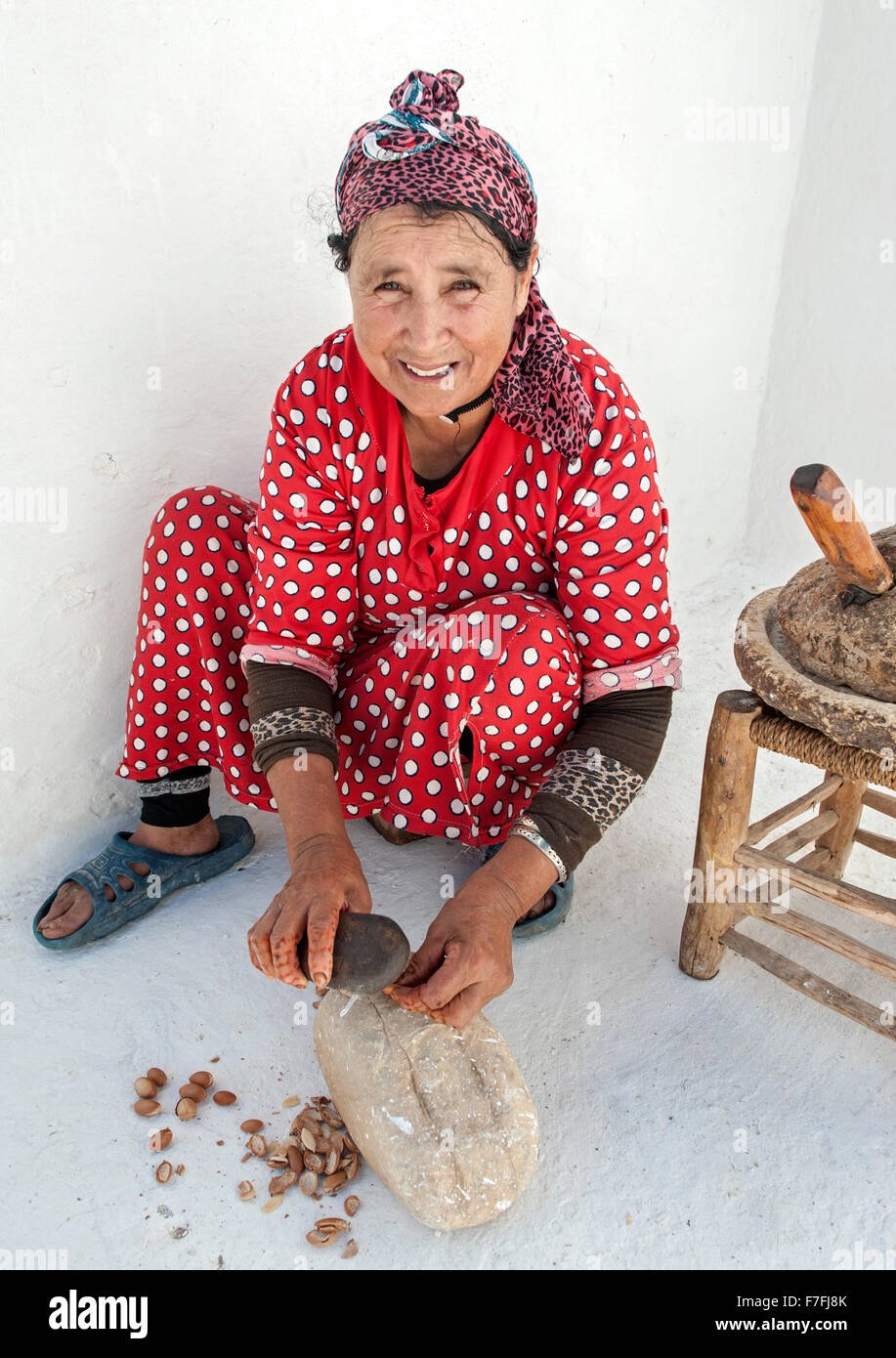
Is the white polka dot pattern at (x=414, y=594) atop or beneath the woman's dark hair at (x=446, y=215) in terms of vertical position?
beneath

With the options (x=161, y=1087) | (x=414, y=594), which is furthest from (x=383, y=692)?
(x=161, y=1087)

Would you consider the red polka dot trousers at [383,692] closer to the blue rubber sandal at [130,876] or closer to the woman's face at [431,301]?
the blue rubber sandal at [130,876]

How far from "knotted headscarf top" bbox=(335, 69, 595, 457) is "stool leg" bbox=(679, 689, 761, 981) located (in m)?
0.50

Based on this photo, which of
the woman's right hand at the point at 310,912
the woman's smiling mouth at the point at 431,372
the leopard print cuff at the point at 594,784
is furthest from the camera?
the leopard print cuff at the point at 594,784

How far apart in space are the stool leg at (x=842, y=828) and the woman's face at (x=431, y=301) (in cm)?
109

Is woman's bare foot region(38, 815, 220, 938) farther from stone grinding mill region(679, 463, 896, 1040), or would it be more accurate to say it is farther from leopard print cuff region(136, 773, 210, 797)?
stone grinding mill region(679, 463, 896, 1040)

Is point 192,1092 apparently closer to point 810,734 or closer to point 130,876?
point 130,876

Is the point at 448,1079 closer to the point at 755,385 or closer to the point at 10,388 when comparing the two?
the point at 10,388

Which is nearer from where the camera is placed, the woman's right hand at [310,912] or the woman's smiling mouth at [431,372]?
the woman's right hand at [310,912]

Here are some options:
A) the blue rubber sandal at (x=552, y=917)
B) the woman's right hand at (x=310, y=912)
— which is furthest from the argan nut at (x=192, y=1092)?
the blue rubber sandal at (x=552, y=917)

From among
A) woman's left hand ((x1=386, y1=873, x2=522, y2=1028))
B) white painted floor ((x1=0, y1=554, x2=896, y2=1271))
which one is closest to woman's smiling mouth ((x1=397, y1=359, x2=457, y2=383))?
woman's left hand ((x1=386, y1=873, x2=522, y2=1028))

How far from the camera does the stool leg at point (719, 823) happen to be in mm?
1661
